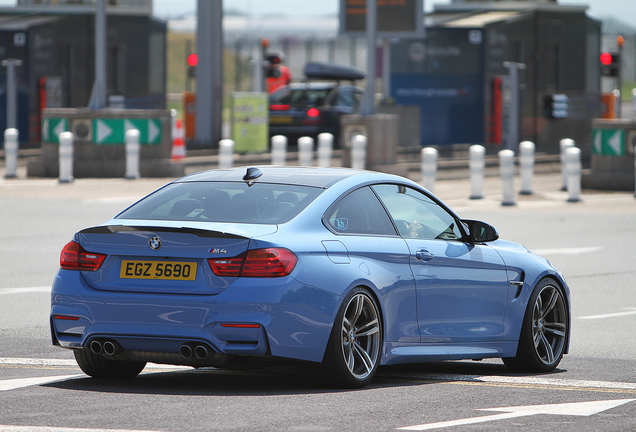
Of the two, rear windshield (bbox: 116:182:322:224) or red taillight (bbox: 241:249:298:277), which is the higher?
rear windshield (bbox: 116:182:322:224)

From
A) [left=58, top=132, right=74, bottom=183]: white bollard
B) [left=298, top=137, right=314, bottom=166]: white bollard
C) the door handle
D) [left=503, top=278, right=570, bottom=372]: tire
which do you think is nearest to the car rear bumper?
the door handle

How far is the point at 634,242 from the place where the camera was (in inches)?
656

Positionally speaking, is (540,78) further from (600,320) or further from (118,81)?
(600,320)

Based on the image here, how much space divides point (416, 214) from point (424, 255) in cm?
44

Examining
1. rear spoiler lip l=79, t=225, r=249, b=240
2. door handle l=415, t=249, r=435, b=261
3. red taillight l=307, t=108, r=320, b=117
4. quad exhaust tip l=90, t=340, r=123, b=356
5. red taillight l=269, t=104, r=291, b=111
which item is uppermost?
red taillight l=269, t=104, r=291, b=111

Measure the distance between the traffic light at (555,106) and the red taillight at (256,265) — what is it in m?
→ 29.5

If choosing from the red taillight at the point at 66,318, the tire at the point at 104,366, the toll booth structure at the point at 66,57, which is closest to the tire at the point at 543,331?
the tire at the point at 104,366

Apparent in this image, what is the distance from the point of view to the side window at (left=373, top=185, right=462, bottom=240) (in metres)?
7.28

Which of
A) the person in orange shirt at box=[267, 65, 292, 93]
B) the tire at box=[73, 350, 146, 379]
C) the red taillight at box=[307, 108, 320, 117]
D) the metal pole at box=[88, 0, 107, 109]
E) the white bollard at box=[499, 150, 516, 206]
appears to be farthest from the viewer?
the person in orange shirt at box=[267, 65, 292, 93]

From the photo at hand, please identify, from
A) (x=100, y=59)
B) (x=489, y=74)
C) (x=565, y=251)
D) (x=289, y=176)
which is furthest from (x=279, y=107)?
(x=289, y=176)

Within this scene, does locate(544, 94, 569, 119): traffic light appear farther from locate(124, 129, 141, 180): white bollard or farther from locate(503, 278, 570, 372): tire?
locate(503, 278, 570, 372): tire

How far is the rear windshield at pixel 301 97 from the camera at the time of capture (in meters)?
31.4

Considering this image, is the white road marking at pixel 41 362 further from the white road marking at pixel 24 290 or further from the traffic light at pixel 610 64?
the traffic light at pixel 610 64

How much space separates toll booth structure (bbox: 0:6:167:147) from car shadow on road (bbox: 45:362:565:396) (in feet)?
84.0
